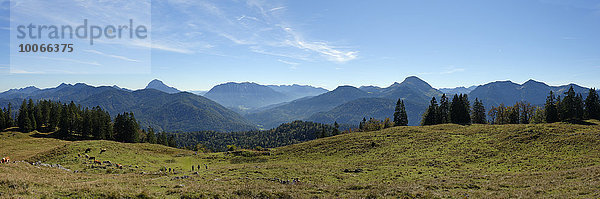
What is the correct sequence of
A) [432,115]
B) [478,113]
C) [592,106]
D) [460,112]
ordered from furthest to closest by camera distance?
[478,113] → [432,115] → [460,112] → [592,106]

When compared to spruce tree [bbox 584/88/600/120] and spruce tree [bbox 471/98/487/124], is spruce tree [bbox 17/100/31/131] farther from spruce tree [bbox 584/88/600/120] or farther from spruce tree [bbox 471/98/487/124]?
spruce tree [bbox 584/88/600/120]

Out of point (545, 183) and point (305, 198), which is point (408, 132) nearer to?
point (545, 183)

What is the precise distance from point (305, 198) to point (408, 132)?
177 feet

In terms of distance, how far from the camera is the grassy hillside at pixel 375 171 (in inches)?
768

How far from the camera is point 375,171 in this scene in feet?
115

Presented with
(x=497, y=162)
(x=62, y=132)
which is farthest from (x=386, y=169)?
(x=62, y=132)

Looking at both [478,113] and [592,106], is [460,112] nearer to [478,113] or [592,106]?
[478,113]

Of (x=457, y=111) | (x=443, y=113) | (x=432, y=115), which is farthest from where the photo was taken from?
(x=443, y=113)

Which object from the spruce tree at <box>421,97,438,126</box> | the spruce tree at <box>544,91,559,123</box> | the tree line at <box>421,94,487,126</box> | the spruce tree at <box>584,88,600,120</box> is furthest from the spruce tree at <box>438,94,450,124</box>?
the spruce tree at <box>584,88,600,120</box>

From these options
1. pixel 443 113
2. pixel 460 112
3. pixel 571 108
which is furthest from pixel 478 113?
pixel 571 108

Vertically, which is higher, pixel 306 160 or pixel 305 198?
pixel 305 198

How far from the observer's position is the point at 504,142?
45406mm

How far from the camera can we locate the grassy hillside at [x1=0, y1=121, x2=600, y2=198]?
19500mm

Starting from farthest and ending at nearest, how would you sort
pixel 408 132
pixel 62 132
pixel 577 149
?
pixel 62 132, pixel 408 132, pixel 577 149
